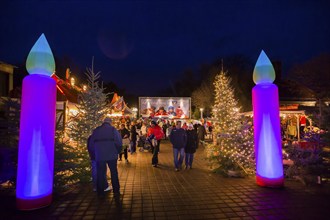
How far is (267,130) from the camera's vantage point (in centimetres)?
625

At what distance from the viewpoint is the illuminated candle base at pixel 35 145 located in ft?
15.1

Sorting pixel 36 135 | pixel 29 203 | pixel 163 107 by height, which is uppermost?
pixel 163 107

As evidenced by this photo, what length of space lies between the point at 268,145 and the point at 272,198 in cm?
139

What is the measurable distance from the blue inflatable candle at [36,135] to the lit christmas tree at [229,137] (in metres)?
5.53

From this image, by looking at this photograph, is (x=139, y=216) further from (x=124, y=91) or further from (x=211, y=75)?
(x=124, y=91)

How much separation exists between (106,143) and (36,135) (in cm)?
153

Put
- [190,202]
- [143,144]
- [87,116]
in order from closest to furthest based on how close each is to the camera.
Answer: [190,202] → [87,116] → [143,144]

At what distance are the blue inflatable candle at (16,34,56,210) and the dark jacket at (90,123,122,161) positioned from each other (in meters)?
1.03

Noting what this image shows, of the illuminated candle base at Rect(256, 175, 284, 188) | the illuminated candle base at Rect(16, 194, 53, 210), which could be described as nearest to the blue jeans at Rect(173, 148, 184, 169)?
the illuminated candle base at Rect(256, 175, 284, 188)

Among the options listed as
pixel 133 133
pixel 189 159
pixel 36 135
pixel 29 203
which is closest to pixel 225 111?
pixel 189 159

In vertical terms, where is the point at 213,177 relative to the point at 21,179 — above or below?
below

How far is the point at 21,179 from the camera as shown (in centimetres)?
460

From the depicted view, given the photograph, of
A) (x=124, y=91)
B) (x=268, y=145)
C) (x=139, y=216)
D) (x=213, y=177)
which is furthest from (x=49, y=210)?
(x=124, y=91)

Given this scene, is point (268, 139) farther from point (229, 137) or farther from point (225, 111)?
point (225, 111)
